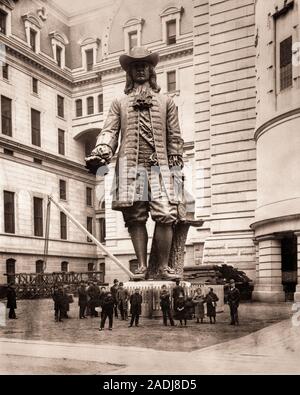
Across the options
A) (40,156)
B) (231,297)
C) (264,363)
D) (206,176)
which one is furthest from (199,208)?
(264,363)

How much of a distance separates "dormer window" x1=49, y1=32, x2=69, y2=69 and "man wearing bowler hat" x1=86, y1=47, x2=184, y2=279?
9.17ft

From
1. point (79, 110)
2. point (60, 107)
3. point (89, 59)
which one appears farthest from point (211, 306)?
point (60, 107)

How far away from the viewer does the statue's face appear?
22.3ft

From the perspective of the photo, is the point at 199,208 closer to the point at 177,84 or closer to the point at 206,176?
the point at 206,176

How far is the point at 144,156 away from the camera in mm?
6688

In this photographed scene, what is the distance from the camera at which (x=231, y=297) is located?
23.1 ft

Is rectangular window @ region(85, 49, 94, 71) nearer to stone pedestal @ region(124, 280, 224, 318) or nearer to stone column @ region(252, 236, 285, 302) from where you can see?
stone pedestal @ region(124, 280, 224, 318)

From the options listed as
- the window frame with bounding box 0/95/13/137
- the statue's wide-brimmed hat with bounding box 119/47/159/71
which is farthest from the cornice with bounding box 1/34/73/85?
the statue's wide-brimmed hat with bounding box 119/47/159/71

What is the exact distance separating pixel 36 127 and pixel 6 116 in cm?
60

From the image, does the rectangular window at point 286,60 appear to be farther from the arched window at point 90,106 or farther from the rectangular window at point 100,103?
the arched window at point 90,106

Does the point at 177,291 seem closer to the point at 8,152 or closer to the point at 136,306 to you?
the point at 136,306

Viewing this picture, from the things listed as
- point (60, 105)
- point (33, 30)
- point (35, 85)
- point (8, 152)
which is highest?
point (33, 30)
